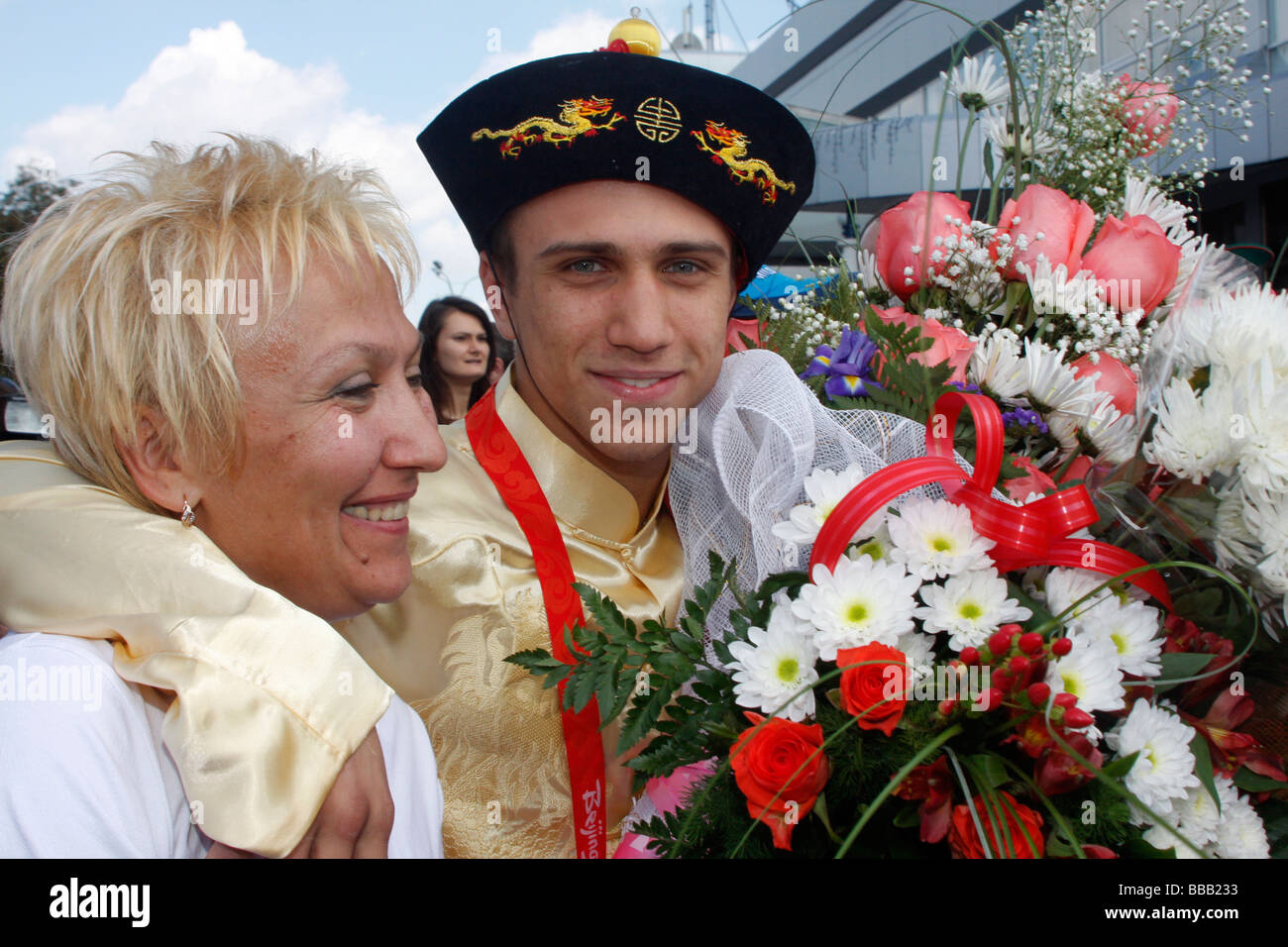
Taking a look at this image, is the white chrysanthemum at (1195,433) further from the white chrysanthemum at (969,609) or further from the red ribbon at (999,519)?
the white chrysanthemum at (969,609)

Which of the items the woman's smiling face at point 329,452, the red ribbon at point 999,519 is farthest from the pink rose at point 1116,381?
the woman's smiling face at point 329,452

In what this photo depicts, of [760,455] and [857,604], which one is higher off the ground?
[760,455]

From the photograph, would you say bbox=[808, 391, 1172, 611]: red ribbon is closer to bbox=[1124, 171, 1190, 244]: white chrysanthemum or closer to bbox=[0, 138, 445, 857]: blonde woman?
bbox=[0, 138, 445, 857]: blonde woman

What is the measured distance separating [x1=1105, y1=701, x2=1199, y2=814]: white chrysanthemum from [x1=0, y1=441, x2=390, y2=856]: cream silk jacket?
766 mm

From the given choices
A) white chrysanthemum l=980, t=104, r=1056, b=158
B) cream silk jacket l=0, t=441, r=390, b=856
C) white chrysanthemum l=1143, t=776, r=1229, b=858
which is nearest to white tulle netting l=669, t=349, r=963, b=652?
white chrysanthemum l=1143, t=776, r=1229, b=858

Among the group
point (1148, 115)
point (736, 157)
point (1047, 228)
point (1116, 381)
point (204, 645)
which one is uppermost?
point (1148, 115)

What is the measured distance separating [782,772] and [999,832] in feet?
→ 0.66

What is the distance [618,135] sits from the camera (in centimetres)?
154

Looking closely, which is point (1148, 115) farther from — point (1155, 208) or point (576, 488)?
point (576, 488)

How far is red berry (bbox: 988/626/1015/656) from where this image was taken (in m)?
0.94

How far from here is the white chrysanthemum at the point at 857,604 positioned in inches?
39.3

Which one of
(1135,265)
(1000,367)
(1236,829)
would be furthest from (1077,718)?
(1135,265)

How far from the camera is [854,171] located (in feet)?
37.7

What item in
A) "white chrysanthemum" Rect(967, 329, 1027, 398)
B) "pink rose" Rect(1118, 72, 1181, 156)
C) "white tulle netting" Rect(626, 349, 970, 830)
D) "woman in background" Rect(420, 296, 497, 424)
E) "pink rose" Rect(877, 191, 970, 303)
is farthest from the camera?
"woman in background" Rect(420, 296, 497, 424)
